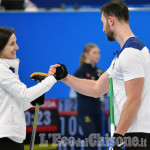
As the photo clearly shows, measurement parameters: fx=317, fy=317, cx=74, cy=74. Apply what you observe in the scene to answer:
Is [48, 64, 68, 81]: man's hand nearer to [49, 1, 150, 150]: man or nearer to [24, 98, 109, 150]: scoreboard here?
[49, 1, 150, 150]: man

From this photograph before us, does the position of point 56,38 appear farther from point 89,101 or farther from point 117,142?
point 117,142

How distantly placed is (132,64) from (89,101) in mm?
2731

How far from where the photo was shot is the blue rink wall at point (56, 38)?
4.65 metres

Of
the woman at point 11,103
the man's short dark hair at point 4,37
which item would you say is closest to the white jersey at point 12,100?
the woman at point 11,103

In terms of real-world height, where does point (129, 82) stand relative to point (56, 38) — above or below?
below

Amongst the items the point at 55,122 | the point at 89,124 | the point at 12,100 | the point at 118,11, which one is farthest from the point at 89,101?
the point at 118,11

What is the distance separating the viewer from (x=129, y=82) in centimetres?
183

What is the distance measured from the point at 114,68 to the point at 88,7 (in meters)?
4.57

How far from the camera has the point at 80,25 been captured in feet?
15.6

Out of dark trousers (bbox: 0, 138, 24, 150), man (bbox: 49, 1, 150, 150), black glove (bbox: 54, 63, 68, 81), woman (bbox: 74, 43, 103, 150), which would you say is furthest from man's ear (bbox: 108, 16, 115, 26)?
woman (bbox: 74, 43, 103, 150)

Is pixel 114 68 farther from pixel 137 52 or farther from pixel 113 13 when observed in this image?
pixel 113 13

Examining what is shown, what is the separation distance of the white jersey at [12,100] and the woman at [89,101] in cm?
239

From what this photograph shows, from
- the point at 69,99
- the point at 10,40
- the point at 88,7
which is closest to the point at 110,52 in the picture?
the point at 69,99

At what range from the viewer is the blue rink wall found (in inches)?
183
